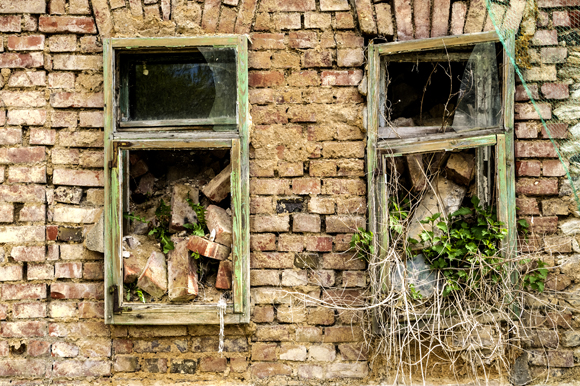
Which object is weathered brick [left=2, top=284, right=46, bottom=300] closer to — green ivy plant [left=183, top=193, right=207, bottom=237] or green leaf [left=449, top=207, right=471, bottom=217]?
green ivy plant [left=183, top=193, right=207, bottom=237]

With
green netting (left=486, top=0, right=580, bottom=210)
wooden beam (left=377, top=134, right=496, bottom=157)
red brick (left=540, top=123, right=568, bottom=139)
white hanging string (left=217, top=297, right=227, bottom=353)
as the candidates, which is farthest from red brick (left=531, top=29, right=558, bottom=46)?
white hanging string (left=217, top=297, right=227, bottom=353)

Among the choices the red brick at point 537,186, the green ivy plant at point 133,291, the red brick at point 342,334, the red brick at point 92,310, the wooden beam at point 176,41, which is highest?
the wooden beam at point 176,41

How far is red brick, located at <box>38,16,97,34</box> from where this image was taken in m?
2.19

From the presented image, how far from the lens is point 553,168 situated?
2.14m

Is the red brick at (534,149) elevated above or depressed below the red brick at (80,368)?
above

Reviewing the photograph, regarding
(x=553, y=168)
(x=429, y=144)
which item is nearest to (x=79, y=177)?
(x=429, y=144)

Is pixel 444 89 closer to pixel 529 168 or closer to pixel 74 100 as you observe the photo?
pixel 529 168

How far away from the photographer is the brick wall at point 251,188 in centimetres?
217

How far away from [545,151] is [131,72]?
216 cm

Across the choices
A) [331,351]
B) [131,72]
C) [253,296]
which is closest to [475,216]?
[331,351]

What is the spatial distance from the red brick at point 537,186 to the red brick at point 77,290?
2175 millimetres

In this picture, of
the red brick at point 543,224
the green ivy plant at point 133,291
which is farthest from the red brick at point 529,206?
the green ivy plant at point 133,291

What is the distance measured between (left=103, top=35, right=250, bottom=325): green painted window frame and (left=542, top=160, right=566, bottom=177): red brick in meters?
1.48

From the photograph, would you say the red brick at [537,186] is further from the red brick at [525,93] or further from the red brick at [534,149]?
the red brick at [525,93]
